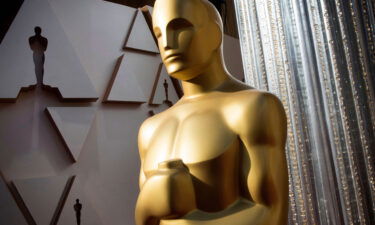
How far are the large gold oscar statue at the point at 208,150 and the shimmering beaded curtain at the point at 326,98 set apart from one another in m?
0.44

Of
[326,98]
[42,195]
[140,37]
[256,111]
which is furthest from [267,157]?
[140,37]

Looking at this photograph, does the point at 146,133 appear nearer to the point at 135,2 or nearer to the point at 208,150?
the point at 208,150

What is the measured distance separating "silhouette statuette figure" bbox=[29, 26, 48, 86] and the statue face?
3.29ft

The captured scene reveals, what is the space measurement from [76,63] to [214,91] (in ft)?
3.78

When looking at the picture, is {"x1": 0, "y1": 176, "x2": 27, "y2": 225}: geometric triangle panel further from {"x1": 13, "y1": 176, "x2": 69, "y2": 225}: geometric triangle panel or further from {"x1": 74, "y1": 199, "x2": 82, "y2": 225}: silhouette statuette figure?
{"x1": 74, "y1": 199, "x2": 82, "y2": 225}: silhouette statuette figure

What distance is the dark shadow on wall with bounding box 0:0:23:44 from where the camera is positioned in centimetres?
186

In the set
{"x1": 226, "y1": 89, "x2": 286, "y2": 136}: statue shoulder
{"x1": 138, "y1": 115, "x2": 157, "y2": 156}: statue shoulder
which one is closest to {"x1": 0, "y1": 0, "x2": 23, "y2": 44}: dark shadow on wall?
{"x1": 138, "y1": 115, "x2": 157, "y2": 156}: statue shoulder

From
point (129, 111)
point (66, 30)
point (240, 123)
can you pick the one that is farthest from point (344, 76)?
point (66, 30)

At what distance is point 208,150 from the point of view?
40.9 inches

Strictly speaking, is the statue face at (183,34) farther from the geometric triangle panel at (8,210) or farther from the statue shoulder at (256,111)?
→ the geometric triangle panel at (8,210)

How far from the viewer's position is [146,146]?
1.26 metres

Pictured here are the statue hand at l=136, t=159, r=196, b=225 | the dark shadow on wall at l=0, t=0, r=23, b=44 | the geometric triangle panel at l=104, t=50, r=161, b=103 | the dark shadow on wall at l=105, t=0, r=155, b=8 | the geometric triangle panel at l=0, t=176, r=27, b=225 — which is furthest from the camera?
the dark shadow on wall at l=105, t=0, r=155, b=8

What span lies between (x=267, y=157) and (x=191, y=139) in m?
0.22

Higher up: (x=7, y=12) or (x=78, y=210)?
(x=7, y=12)
